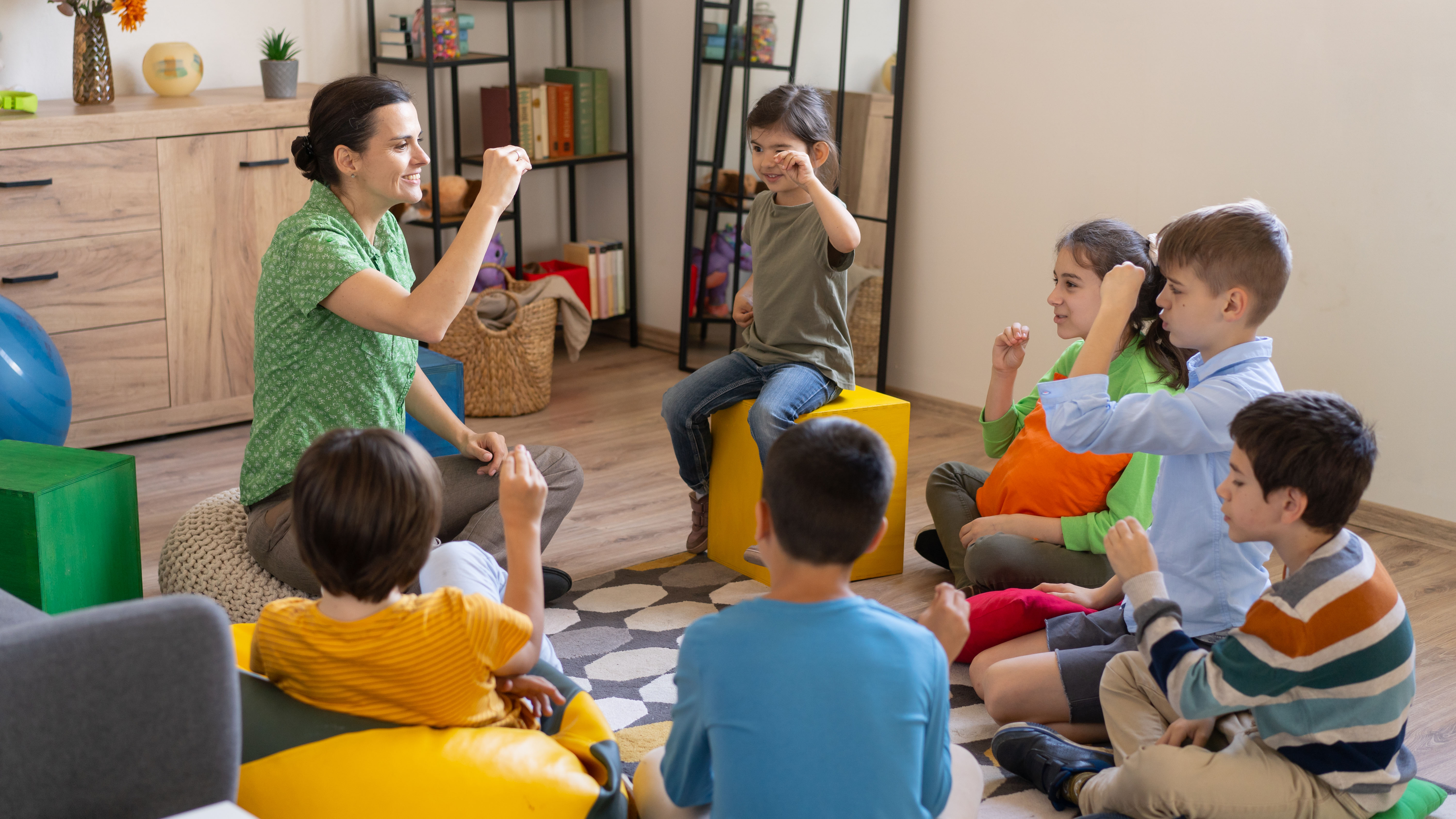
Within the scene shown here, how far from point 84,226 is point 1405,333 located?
129 inches

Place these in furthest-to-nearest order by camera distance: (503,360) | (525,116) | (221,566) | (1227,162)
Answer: (525,116) < (503,360) < (1227,162) < (221,566)

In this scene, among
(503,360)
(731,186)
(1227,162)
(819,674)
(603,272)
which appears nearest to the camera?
(819,674)

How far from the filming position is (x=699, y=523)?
277 centimetres

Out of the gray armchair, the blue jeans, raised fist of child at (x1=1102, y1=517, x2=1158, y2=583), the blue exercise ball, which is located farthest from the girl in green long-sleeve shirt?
the blue exercise ball

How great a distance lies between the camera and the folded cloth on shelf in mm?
3949

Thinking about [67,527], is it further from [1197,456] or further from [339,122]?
[1197,456]

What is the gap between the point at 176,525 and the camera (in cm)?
229

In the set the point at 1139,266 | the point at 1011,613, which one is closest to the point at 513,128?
the point at 1139,266

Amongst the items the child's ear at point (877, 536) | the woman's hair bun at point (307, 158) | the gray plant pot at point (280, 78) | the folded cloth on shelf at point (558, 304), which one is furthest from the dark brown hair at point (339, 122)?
the folded cloth on shelf at point (558, 304)

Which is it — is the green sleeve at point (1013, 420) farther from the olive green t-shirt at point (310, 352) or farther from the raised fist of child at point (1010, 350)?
the olive green t-shirt at point (310, 352)

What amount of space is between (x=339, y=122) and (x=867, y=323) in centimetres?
224

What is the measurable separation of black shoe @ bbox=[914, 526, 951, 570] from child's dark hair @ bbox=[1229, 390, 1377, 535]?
1.24 meters

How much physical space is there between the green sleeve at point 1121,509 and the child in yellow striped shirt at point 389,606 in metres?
1.16

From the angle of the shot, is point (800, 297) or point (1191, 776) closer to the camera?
point (1191, 776)
